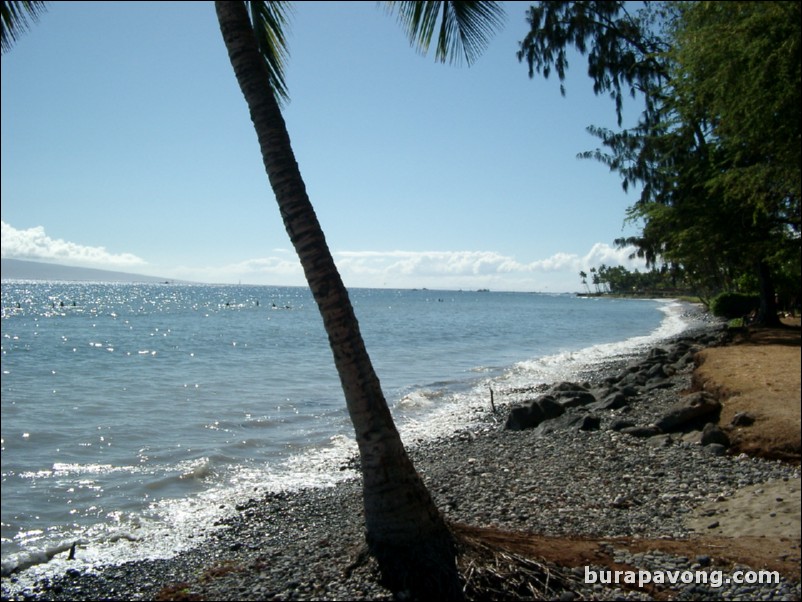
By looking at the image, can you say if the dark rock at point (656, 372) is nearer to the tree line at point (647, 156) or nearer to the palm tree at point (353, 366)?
the tree line at point (647, 156)

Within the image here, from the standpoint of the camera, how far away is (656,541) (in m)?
6.08

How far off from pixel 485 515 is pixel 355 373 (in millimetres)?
3405

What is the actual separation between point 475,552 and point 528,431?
8296 mm

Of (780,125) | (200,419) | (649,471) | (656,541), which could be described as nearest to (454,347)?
(200,419)

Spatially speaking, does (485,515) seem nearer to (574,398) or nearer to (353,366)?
(353,366)

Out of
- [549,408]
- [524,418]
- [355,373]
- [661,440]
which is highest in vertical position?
[355,373]

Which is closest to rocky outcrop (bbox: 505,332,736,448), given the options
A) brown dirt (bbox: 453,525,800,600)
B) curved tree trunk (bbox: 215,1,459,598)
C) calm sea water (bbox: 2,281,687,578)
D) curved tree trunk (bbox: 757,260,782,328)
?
calm sea water (bbox: 2,281,687,578)

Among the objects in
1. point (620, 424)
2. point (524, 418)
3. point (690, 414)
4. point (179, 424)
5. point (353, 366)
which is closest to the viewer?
point (353, 366)

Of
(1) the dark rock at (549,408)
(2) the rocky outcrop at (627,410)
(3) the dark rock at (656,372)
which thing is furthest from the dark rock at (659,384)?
(1) the dark rock at (549,408)

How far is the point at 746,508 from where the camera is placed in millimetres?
6840

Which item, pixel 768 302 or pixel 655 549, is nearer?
pixel 655 549

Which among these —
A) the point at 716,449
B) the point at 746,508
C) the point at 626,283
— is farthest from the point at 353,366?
the point at 626,283

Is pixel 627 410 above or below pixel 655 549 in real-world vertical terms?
below

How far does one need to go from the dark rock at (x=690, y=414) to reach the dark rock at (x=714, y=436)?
0.91 metres
